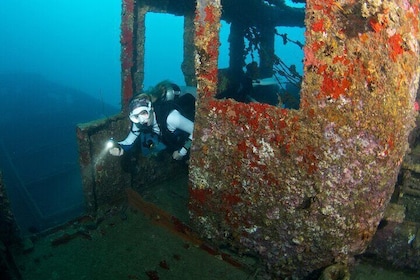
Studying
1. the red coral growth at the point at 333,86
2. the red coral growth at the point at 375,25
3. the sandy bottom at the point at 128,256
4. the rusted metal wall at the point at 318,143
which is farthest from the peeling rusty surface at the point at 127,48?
the red coral growth at the point at 375,25

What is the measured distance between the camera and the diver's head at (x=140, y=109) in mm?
4230

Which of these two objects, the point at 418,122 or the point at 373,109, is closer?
the point at 373,109

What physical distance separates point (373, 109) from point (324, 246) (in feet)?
4.22

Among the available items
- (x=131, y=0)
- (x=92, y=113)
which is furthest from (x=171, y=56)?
(x=131, y=0)

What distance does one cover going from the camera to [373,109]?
2340mm

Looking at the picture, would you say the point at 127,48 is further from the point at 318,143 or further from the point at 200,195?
the point at 318,143

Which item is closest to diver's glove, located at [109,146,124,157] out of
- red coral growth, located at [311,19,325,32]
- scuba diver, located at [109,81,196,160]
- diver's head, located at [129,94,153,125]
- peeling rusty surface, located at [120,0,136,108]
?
scuba diver, located at [109,81,196,160]

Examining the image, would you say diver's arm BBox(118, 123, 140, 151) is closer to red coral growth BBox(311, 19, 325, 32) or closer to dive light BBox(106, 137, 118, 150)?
dive light BBox(106, 137, 118, 150)

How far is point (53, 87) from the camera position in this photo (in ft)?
79.3

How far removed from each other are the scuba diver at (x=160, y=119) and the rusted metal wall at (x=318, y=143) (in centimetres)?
130

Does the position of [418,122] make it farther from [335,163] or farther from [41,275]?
[41,275]

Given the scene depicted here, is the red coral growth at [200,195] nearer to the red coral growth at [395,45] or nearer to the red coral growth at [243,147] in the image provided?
the red coral growth at [243,147]

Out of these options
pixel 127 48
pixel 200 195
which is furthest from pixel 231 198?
pixel 127 48

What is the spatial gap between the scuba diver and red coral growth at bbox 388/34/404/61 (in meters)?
2.66
